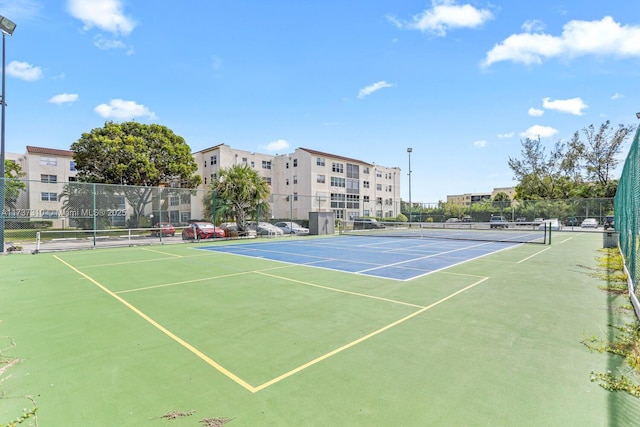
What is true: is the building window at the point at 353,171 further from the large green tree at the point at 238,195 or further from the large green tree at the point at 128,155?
the large green tree at the point at 238,195

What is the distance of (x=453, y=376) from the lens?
143 inches

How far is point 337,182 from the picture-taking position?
5562cm

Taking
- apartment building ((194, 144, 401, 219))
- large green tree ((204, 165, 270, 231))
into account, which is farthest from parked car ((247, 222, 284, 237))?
apartment building ((194, 144, 401, 219))

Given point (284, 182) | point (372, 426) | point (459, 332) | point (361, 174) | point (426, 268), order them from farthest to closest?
1. point (361, 174)
2. point (284, 182)
3. point (426, 268)
4. point (459, 332)
5. point (372, 426)

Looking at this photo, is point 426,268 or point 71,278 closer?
point 71,278

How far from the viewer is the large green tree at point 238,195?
987 inches

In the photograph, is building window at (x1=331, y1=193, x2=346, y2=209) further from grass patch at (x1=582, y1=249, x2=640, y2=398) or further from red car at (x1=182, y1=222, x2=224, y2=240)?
grass patch at (x1=582, y1=249, x2=640, y2=398)

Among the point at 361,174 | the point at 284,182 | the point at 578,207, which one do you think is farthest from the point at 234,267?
the point at 361,174

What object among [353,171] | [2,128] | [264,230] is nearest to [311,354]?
[2,128]

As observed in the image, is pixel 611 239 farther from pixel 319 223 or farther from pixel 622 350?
pixel 319 223

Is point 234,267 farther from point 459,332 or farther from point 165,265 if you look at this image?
point 459,332

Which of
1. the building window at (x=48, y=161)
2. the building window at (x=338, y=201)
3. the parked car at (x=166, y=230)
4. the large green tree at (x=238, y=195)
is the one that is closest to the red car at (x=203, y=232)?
the large green tree at (x=238, y=195)

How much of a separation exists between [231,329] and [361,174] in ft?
186

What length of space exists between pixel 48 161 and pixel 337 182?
42.4 meters
